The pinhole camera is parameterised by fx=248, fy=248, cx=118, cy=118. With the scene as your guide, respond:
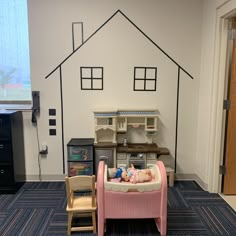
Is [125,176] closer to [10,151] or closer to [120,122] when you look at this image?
[120,122]

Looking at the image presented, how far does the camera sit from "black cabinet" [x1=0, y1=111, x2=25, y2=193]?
3012mm

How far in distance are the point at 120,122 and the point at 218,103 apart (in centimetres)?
Answer: 125

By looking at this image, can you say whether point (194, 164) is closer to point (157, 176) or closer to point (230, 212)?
point (230, 212)

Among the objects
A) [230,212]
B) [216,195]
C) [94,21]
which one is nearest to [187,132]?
[216,195]

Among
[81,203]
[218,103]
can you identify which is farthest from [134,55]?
[81,203]

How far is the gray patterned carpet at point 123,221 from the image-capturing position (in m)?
2.33

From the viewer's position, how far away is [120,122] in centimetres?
335

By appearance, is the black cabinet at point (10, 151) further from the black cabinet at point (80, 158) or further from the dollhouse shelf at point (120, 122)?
the dollhouse shelf at point (120, 122)

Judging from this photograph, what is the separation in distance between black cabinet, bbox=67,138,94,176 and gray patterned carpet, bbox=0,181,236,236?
0.34 meters

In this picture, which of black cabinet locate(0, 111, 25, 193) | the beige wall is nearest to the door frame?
the beige wall

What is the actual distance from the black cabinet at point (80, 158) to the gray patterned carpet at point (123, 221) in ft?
1.13

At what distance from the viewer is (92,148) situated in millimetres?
3178

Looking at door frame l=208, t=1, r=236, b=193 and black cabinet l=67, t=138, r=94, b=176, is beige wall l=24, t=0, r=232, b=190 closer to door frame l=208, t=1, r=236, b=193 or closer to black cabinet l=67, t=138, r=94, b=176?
door frame l=208, t=1, r=236, b=193

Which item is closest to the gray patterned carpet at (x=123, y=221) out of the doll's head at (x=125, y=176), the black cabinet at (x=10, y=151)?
the black cabinet at (x=10, y=151)
